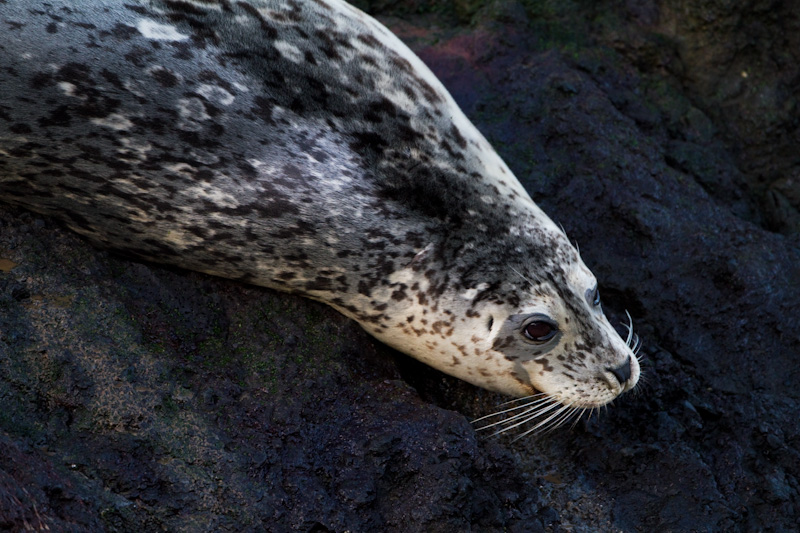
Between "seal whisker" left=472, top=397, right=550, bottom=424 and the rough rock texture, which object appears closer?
the rough rock texture

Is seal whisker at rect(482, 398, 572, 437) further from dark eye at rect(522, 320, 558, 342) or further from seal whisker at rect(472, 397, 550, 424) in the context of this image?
dark eye at rect(522, 320, 558, 342)

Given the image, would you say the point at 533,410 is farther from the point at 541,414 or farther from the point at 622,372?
the point at 622,372

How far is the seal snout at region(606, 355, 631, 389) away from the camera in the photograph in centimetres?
390

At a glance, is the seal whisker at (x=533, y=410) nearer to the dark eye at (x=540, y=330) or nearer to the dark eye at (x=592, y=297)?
the dark eye at (x=540, y=330)

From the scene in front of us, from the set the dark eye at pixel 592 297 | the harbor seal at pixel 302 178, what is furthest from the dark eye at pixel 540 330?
the dark eye at pixel 592 297

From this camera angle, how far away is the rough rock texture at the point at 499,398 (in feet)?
10.5

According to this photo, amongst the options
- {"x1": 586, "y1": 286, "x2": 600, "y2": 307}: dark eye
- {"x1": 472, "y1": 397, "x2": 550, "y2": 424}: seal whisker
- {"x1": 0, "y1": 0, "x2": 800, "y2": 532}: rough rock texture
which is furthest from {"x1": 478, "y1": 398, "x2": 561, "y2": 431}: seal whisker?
{"x1": 586, "y1": 286, "x2": 600, "y2": 307}: dark eye

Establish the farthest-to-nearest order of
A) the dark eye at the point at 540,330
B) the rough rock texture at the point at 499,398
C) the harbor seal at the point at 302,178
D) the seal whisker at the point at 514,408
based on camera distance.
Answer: the seal whisker at the point at 514,408
the dark eye at the point at 540,330
the harbor seal at the point at 302,178
the rough rock texture at the point at 499,398

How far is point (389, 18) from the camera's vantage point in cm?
567

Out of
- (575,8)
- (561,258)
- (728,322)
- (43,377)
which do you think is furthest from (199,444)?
(575,8)

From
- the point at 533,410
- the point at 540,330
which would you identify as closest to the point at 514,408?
the point at 533,410

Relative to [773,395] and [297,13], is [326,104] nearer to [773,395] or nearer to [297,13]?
[297,13]

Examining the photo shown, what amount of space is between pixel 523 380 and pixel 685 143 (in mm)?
2137

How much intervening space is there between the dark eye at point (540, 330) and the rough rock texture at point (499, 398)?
0.44m
